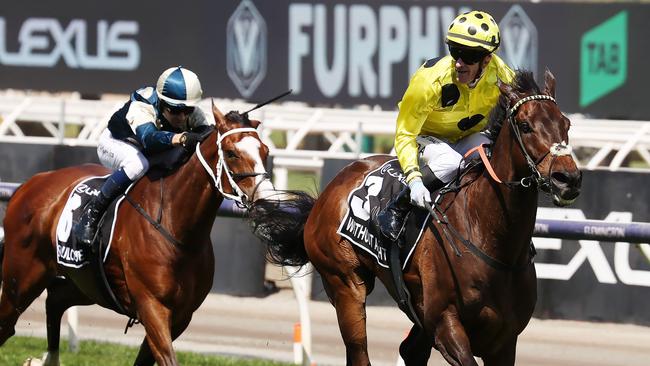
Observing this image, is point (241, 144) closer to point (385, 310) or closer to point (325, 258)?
point (325, 258)

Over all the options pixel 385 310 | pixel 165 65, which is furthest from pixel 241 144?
→ pixel 165 65

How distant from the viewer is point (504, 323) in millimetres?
5848

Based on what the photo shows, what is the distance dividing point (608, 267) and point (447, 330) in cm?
509

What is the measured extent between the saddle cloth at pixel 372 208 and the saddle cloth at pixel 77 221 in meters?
1.32

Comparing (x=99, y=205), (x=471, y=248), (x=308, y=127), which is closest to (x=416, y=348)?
(x=471, y=248)

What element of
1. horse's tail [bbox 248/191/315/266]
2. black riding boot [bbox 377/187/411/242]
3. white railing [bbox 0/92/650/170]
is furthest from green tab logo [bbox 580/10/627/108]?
black riding boot [bbox 377/187/411/242]

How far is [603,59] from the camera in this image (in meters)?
12.3

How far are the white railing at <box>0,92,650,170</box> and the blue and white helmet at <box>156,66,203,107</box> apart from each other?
4.46 metres

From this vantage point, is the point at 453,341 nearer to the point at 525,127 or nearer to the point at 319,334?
the point at 525,127

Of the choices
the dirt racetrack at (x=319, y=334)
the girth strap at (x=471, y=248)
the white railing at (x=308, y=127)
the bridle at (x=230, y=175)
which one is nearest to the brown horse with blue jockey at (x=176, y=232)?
the bridle at (x=230, y=175)

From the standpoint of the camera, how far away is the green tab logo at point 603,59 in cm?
1223

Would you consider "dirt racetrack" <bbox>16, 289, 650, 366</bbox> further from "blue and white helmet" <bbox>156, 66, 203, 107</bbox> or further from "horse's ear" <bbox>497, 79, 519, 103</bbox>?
"horse's ear" <bbox>497, 79, 519, 103</bbox>

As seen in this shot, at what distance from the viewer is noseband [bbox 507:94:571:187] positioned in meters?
5.36

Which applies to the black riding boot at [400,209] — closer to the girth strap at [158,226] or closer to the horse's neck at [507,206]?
the horse's neck at [507,206]
